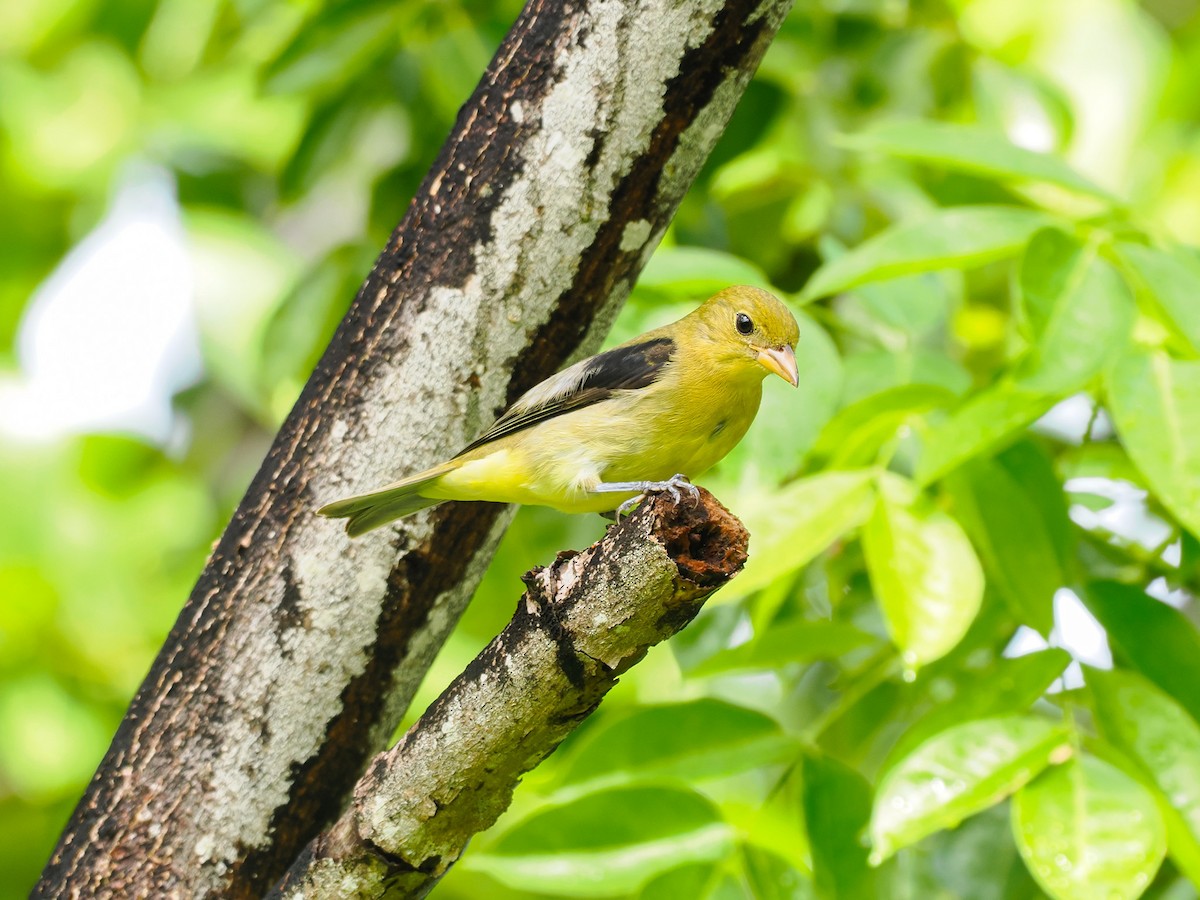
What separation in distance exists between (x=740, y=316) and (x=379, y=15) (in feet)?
4.23

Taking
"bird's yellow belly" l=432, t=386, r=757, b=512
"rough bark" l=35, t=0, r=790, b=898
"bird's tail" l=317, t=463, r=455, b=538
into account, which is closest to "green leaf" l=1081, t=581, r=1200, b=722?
"bird's yellow belly" l=432, t=386, r=757, b=512

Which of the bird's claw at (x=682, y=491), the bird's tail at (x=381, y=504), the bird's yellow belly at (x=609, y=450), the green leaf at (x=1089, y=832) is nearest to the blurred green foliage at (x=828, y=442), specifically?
the green leaf at (x=1089, y=832)

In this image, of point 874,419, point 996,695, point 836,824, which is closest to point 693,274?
point 874,419

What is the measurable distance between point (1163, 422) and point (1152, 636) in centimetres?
51

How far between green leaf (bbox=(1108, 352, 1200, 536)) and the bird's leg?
0.78 meters

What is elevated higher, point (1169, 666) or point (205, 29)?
point (205, 29)

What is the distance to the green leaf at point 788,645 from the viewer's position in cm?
262

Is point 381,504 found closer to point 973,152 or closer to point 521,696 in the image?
point 521,696

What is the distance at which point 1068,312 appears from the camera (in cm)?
234

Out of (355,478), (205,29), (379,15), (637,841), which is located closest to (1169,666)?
(637,841)

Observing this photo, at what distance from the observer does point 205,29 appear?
429 cm

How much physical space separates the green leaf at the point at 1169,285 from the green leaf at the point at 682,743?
112 centimetres

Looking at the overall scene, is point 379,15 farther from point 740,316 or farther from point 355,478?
point 355,478

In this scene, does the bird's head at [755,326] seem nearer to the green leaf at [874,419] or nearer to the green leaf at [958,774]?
the green leaf at [874,419]
